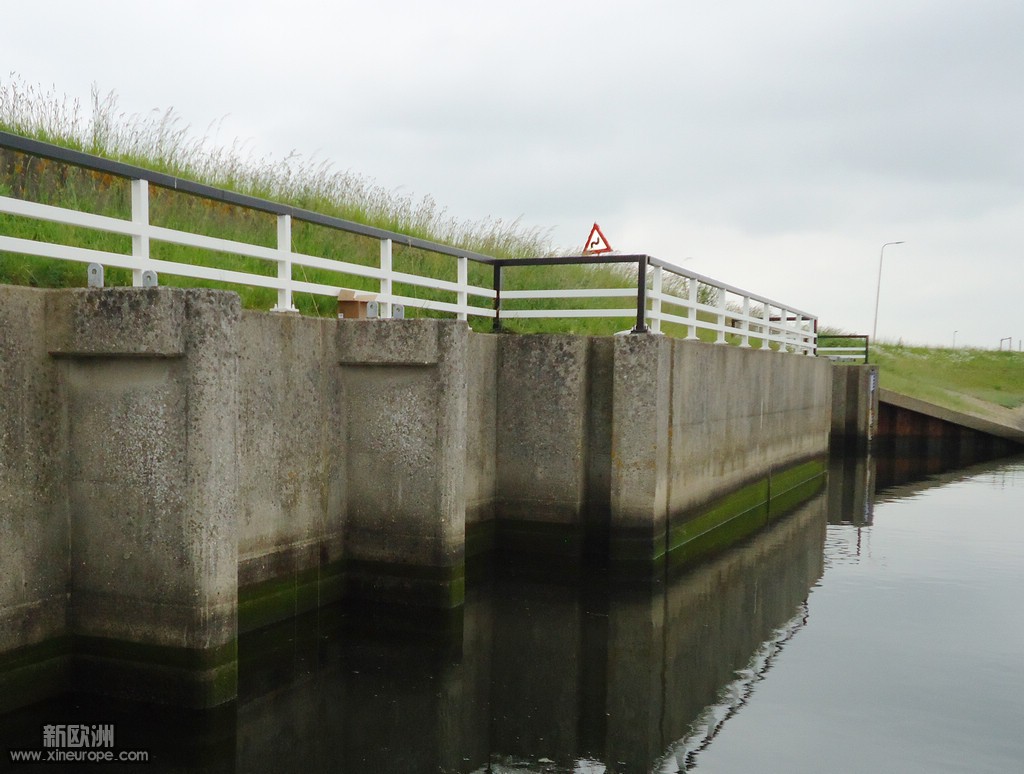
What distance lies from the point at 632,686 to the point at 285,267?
4426mm

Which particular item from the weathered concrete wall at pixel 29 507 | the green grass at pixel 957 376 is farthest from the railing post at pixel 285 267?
the green grass at pixel 957 376

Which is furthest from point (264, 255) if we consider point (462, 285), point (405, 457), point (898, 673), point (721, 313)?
point (721, 313)

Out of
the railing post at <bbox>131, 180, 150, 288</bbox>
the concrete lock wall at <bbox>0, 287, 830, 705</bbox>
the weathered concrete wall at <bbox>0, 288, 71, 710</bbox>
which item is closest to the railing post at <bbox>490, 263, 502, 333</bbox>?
the concrete lock wall at <bbox>0, 287, 830, 705</bbox>

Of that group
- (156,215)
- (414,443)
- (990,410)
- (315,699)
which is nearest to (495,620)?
(414,443)

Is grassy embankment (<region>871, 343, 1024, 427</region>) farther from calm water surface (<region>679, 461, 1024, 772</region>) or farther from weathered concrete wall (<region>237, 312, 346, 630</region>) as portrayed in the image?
weathered concrete wall (<region>237, 312, 346, 630</region>)

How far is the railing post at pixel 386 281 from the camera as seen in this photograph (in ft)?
29.5

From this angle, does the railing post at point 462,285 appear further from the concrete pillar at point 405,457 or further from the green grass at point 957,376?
the green grass at point 957,376

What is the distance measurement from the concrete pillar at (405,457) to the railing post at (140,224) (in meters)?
2.32

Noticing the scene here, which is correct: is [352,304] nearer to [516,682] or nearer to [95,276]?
[95,276]

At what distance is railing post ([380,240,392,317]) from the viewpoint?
8.98 m

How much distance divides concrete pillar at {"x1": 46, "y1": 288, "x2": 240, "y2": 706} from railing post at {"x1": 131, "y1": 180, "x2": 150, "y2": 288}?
1.66ft

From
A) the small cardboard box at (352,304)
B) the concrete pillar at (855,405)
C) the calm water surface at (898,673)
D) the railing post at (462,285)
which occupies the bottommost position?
the calm water surface at (898,673)

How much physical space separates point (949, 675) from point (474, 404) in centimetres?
526

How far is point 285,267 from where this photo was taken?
306 inches
